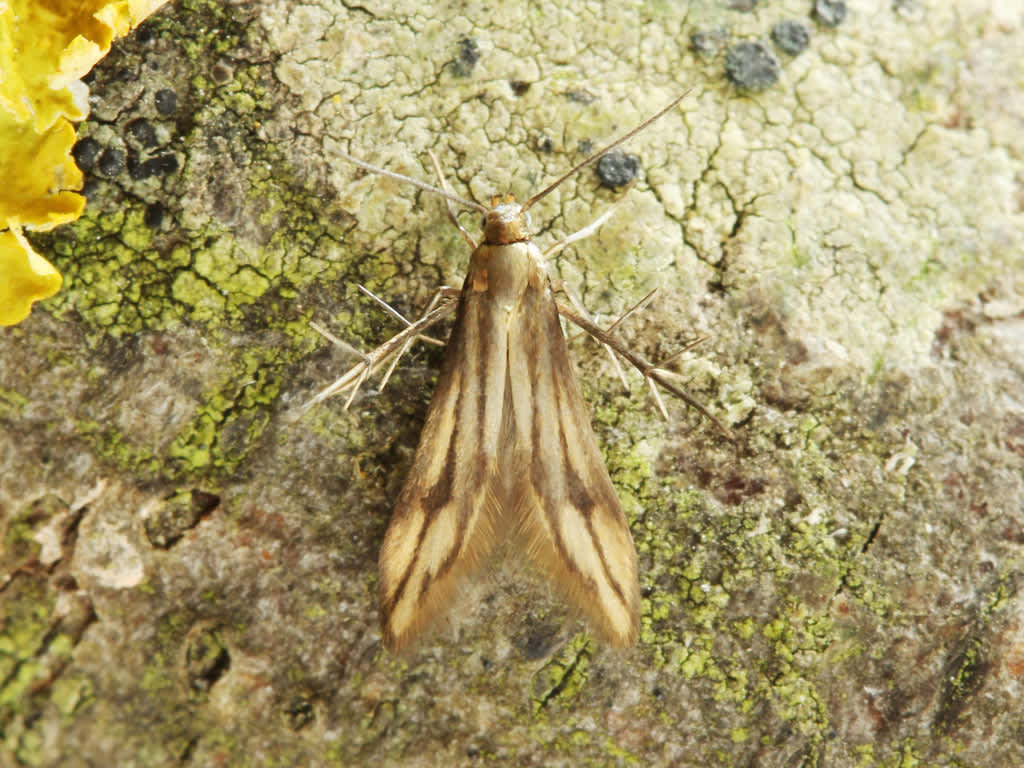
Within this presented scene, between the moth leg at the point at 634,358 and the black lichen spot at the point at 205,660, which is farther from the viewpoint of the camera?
the black lichen spot at the point at 205,660

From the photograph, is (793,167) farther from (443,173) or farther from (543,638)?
(543,638)

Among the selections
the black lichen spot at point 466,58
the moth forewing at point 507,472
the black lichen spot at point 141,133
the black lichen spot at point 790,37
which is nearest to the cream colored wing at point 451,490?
the moth forewing at point 507,472

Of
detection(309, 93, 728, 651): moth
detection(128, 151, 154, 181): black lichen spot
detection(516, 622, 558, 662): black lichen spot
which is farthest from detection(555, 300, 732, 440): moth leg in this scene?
detection(128, 151, 154, 181): black lichen spot

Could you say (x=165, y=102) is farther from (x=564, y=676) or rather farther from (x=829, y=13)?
(x=829, y=13)

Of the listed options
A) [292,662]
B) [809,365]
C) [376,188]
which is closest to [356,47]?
[376,188]

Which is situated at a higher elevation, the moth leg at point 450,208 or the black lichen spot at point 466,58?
the black lichen spot at point 466,58

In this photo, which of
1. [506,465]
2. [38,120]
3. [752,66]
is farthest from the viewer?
[752,66]

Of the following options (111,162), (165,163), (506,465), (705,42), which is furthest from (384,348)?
(705,42)

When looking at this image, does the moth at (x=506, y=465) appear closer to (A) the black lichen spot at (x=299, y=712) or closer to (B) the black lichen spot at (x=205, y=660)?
(A) the black lichen spot at (x=299, y=712)
